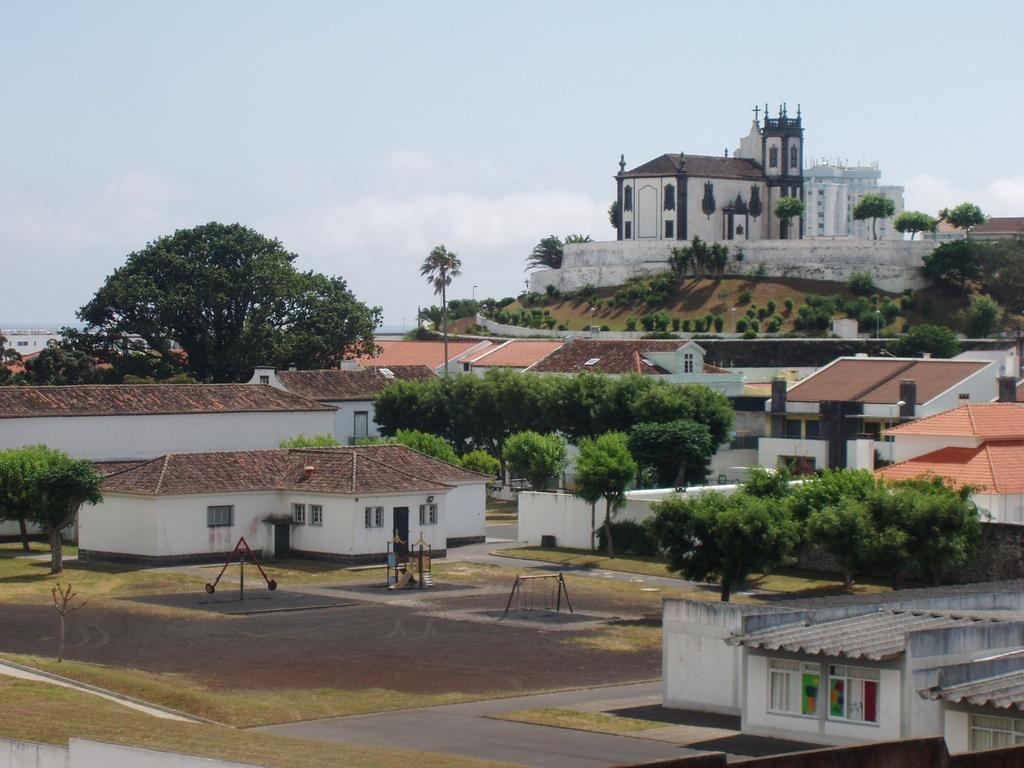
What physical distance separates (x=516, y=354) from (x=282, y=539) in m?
46.8

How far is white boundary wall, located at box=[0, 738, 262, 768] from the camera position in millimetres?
17455

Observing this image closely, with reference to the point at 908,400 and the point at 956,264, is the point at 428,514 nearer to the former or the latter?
the point at 908,400

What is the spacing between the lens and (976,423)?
54.8 m

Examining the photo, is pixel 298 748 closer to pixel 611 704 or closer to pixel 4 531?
pixel 611 704

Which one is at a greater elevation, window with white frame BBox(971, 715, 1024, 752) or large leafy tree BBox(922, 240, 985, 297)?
large leafy tree BBox(922, 240, 985, 297)

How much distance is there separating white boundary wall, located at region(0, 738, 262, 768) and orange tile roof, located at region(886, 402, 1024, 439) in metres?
40.5

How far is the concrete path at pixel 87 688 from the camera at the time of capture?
29188 millimetres

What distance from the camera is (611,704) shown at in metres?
32.2

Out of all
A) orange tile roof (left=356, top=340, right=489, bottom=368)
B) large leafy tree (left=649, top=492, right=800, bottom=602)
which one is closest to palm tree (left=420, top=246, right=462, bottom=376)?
orange tile roof (left=356, top=340, right=489, bottom=368)

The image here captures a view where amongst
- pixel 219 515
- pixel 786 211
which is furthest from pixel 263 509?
pixel 786 211

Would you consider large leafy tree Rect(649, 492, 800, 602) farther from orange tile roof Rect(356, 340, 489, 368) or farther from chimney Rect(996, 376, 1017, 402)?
orange tile roof Rect(356, 340, 489, 368)

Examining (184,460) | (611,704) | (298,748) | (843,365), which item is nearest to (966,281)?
(843,365)

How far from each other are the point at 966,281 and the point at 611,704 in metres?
105

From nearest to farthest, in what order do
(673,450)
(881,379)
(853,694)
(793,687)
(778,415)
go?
(853,694), (793,687), (673,450), (778,415), (881,379)
